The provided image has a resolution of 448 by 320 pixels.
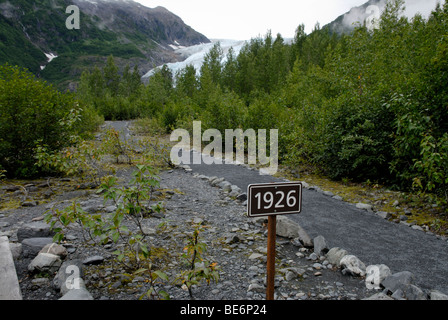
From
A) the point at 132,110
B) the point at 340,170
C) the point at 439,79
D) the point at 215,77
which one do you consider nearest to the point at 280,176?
the point at 340,170

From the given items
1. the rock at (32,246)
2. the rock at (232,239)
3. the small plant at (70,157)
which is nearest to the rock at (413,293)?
the rock at (232,239)

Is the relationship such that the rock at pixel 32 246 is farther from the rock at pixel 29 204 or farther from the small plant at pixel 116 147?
the small plant at pixel 116 147

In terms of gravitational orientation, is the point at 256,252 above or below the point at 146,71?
below

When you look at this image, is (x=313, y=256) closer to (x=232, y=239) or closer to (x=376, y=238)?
(x=232, y=239)

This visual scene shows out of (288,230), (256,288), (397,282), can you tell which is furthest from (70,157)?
(397,282)

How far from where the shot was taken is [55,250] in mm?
4016

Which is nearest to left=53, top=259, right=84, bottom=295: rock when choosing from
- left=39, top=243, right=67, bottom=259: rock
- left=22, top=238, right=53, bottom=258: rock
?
left=39, top=243, right=67, bottom=259: rock

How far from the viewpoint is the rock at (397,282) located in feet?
11.6

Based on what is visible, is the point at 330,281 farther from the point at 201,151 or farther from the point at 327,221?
the point at 201,151

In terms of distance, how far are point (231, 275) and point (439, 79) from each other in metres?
6.74

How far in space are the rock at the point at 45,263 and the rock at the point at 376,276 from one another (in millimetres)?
4254

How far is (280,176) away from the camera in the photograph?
10.5 meters

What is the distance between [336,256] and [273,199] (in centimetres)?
261

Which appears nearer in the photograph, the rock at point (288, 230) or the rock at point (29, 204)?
the rock at point (288, 230)
